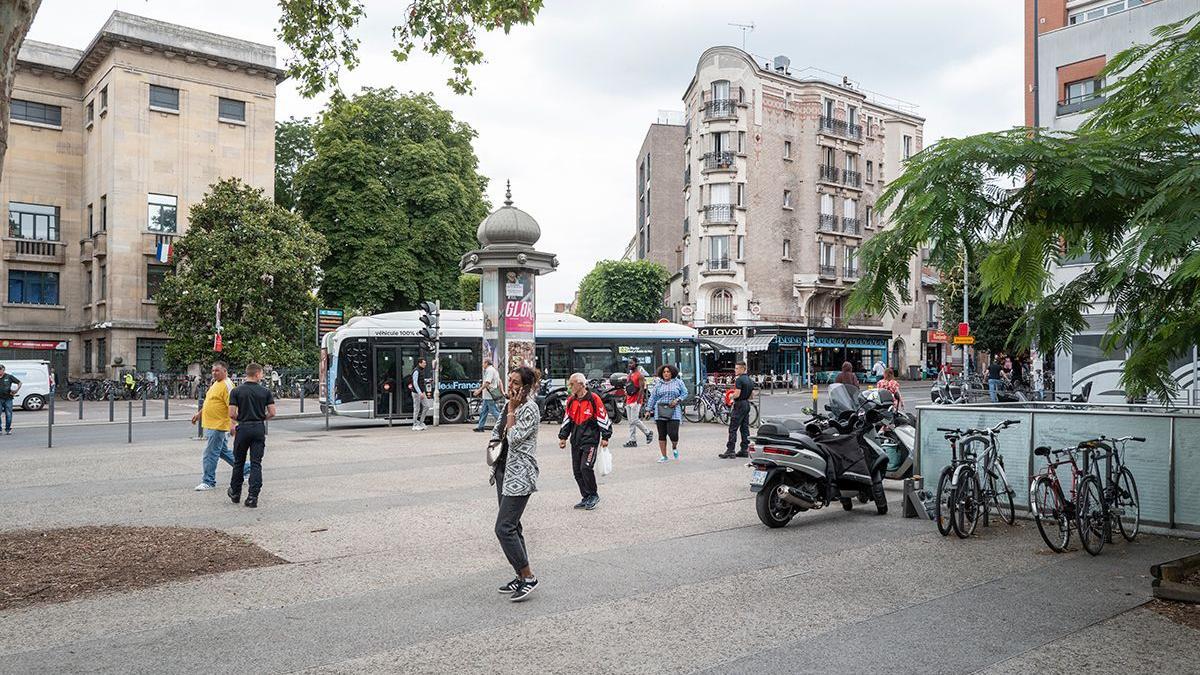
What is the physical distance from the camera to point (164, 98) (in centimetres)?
4112

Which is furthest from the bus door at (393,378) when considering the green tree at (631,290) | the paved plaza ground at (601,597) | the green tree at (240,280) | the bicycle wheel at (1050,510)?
the green tree at (631,290)

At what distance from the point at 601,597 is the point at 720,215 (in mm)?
49813

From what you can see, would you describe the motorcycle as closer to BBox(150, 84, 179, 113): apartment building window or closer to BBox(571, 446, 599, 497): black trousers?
BBox(571, 446, 599, 497): black trousers

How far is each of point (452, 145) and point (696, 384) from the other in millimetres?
22278

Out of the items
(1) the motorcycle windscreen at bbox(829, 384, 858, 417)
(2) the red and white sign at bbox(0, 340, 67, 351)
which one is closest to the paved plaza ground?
(1) the motorcycle windscreen at bbox(829, 384, 858, 417)

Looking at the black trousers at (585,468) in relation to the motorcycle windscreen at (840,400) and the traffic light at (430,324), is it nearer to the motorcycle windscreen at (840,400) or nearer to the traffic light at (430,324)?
the motorcycle windscreen at (840,400)

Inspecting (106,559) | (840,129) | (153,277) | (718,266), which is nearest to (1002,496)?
(106,559)

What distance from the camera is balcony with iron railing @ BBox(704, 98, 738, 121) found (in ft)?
178

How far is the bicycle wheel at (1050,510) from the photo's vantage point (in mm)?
8094

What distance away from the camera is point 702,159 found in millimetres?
55469

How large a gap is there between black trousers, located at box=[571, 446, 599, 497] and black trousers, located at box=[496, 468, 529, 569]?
150 inches

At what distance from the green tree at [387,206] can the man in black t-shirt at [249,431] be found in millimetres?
29805

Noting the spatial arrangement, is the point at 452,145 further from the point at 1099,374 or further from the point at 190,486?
the point at 190,486

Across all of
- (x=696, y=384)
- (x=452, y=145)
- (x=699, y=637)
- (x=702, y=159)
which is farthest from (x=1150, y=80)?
(x=702, y=159)
